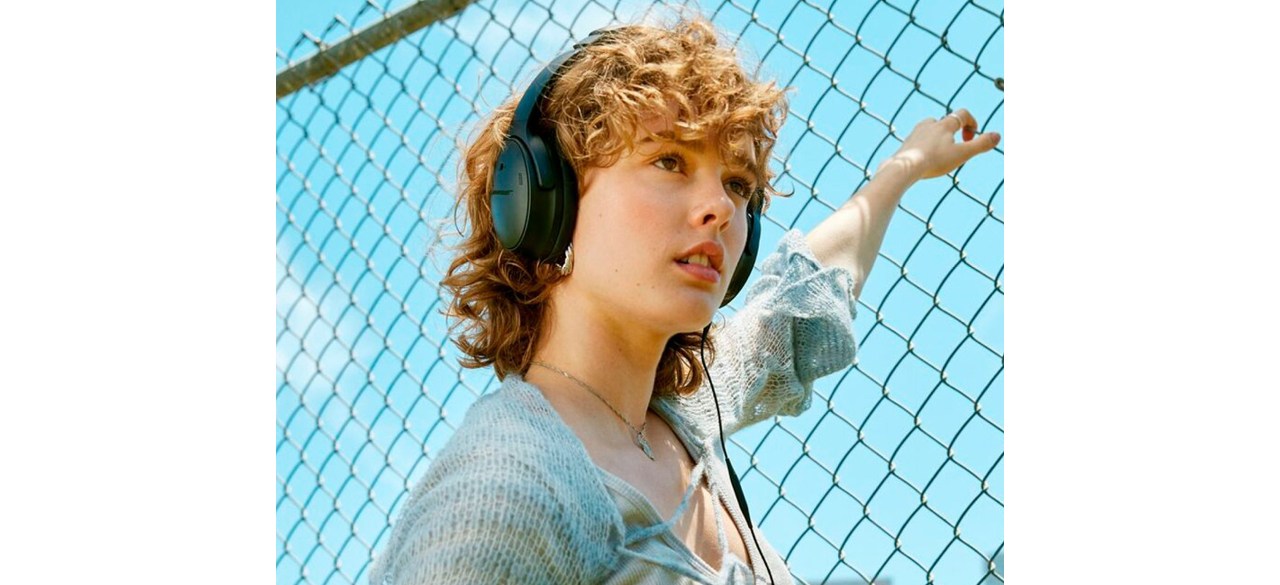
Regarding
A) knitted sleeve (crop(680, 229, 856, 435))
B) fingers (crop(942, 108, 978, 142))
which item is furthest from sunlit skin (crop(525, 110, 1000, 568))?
fingers (crop(942, 108, 978, 142))

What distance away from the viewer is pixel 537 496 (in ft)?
3.88

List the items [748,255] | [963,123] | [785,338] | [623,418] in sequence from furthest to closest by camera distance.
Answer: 1. [963,123]
2. [785,338]
3. [748,255]
4. [623,418]

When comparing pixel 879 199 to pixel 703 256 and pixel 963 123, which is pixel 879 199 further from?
pixel 703 256

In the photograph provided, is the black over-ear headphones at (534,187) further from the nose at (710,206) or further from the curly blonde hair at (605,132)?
the nose at (710,206)

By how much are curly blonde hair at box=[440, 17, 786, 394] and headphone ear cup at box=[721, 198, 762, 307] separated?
0.02 m

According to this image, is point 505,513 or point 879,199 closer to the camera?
point 505,513

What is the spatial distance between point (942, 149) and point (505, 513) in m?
1.00

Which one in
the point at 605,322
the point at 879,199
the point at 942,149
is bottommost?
the point at 605,322

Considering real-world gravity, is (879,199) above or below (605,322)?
above

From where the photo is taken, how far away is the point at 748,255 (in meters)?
1.56

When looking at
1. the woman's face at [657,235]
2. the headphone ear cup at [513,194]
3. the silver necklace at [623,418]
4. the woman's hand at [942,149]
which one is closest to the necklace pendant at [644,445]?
the silver necklace at [623,418]

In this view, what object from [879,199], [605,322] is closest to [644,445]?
[605,322]

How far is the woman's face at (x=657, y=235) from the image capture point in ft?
4.42
